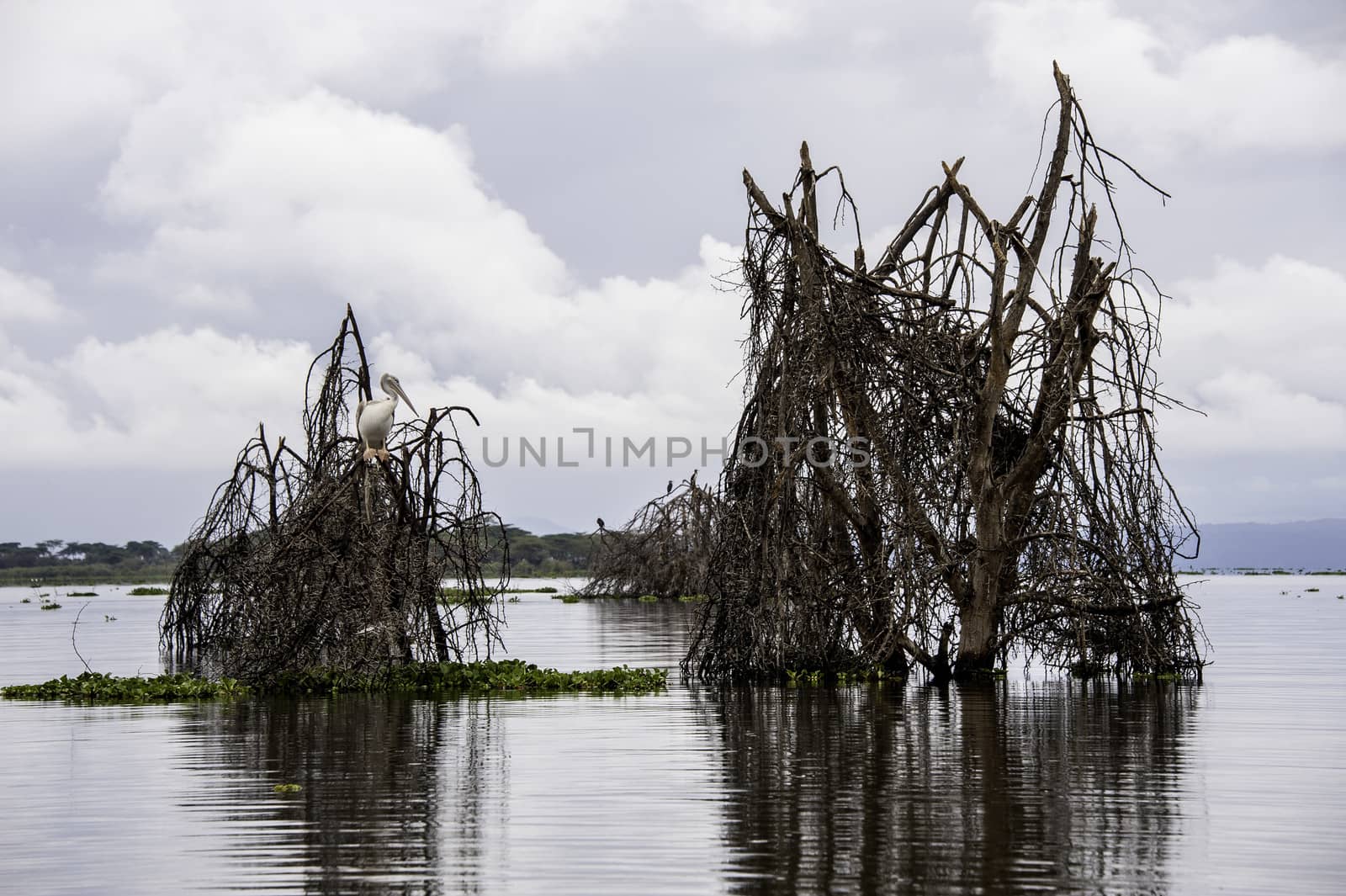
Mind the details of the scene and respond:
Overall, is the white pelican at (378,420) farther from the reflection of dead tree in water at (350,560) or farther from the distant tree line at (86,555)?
the distant tree line at (86,555)

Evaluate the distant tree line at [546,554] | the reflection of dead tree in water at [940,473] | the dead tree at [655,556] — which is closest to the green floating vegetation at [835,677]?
the reflection of dead tree in water at [940,473]

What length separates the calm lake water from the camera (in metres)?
8.07

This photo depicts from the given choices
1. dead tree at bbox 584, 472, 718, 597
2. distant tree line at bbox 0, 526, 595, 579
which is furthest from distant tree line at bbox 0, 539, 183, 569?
dead tree at bbox 584, 472, 718, 597

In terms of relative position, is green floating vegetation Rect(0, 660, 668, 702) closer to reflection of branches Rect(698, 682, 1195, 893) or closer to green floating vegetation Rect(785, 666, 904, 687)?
green floating vegetation Rect(785, 666, 904, 687)

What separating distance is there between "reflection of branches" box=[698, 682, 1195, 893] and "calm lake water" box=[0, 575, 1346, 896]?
0.03 m

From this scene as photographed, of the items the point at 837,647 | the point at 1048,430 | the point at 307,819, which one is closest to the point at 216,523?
the point at 837,647

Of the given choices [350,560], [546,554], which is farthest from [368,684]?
[546,554]

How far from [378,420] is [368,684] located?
308 cm

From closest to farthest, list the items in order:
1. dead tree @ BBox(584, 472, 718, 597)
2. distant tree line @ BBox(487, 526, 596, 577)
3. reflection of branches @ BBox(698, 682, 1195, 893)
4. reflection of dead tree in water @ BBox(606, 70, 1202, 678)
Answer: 1. reflection of branches @ BBox(698, 682, 1195, 893)
2. reflection of dead tree in water @ BBox(606, 70, 1202, 678)
3. dead tree @ BBox(584, 472, 718, 597)
4. distant tree line @ BBox(487, 526, 596, 577)

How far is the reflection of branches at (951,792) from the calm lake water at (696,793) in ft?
0.11

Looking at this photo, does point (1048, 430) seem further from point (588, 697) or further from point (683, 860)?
point (683, 860)

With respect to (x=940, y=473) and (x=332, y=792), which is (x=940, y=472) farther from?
(x=332, y=792)

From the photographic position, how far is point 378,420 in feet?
58.3

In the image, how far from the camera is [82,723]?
1539 centimetres
